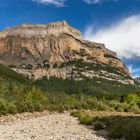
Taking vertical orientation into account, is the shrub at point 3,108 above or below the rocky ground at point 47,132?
above

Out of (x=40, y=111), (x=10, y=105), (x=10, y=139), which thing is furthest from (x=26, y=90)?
(x=10, y=139)

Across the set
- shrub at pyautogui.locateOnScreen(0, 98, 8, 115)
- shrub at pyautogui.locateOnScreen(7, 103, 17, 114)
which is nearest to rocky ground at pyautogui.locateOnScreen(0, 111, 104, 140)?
shrub at pyautogui.locateOnScreen(0, 98, 8, 115)

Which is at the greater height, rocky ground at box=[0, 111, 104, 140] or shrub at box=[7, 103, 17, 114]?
shrub at box=[7, 103, 17, 114]

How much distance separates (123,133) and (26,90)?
235ft

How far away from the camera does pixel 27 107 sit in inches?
2682

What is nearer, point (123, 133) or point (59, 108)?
point (123, 133)

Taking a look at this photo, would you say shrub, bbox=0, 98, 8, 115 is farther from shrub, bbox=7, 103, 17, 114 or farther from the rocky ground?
the rocky ground

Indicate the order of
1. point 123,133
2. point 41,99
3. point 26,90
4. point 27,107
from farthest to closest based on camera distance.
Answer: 1. point 26,90
2. point 41,99
3. point 27,107
4. point 123,133

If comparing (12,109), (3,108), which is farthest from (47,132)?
(12,109)

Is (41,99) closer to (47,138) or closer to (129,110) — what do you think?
(129,110)

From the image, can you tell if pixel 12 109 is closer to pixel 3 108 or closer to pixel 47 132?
pixel 3 108

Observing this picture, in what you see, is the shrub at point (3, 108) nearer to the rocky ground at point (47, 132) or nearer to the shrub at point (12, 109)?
the shrub at point (12, 109)

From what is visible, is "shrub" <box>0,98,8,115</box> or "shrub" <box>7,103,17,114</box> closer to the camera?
"shrub" <box>0,98,8,115</box>

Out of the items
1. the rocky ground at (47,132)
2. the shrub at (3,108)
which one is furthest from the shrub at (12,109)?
the rocky ground at (47,132)
